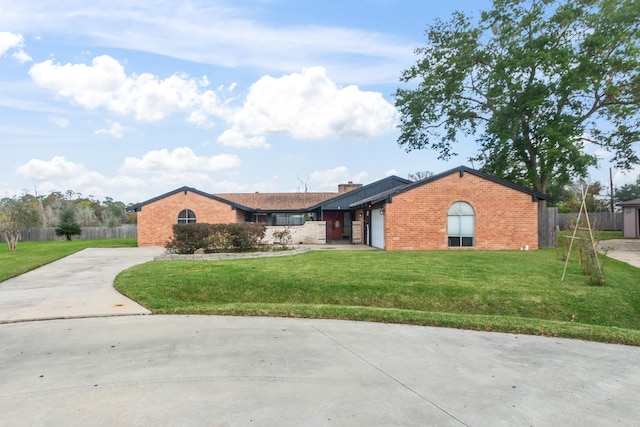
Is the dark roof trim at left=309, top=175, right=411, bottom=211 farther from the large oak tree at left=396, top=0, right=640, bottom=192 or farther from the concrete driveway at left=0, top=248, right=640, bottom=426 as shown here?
the concrete driveway at left=0, top=248, right=640, bottom=426

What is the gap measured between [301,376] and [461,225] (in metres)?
16.9

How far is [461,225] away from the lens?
19625 millimetres

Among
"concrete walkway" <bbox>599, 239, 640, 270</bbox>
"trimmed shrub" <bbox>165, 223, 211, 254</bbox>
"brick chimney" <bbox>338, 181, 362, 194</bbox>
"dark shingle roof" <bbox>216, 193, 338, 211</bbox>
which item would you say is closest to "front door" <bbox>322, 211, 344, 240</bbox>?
"dark shingle roof" <bbox>216, 193, 338, 211</bbox>

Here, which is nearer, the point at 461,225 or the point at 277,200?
the point at 461,225

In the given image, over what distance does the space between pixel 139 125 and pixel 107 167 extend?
6809 millimetres

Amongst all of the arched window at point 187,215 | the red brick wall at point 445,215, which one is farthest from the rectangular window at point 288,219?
the red brick wall at point 445,215

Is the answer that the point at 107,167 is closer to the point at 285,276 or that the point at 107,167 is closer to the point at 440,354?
the point at 285,276

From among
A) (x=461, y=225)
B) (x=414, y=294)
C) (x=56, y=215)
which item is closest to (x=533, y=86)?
(x=461, y=225)

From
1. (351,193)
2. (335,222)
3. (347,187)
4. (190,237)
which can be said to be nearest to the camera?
(190,237)

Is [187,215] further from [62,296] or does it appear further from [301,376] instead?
[301,376]

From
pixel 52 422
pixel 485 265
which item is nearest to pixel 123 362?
pixel 52 422

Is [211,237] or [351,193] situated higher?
[351,193]

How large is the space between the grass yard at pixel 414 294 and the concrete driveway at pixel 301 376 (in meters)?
0.66

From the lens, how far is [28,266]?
45.6 ft
